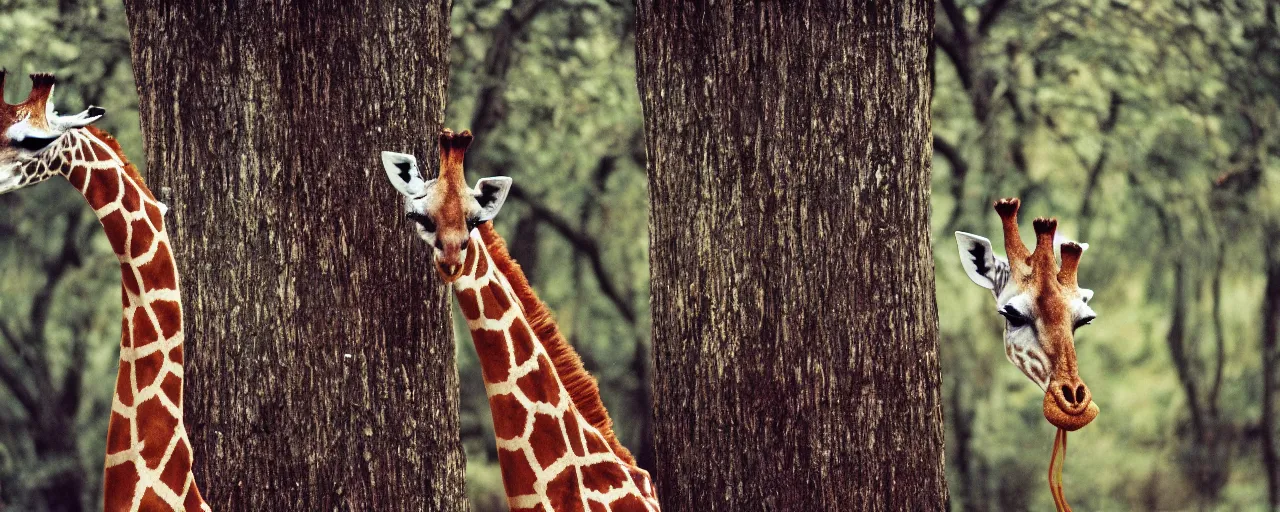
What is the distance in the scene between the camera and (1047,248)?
320 cm

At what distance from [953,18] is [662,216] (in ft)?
20.0

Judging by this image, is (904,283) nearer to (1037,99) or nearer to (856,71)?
(856,71)

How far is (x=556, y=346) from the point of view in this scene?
4.13 metres

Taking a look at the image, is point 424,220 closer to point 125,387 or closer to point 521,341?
point 521,341

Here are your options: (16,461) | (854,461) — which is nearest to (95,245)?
(16,461)

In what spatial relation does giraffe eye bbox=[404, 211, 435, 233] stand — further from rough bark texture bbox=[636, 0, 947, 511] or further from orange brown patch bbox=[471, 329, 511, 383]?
rough bark texture bbox=[636, 0, 947, 511]

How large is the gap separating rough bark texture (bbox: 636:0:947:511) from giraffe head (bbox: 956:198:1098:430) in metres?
1.25

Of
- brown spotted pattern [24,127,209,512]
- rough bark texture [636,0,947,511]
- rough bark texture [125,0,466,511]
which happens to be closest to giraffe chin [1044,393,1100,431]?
rough bark texture [636,0,947,511]

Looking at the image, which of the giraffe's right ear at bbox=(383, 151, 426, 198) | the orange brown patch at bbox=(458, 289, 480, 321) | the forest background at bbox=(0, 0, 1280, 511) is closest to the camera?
the giraffe's right ear at bbox=(383, 151, 426, 198)

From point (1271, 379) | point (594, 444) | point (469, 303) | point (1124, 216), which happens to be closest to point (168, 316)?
point (469, 303)

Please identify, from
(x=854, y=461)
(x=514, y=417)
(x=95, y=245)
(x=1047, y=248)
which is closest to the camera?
(x=1047, y=248)

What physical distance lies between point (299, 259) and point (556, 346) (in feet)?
3.80

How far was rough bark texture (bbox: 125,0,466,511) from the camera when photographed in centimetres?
470

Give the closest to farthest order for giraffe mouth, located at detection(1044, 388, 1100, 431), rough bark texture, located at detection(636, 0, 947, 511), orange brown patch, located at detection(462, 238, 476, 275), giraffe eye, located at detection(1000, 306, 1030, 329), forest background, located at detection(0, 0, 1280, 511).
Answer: giraffe mouth, located at detection(1044, 388, 1100, 431), giraffe eye, located at detection(1000, 306, 1030, 329), orange brown patch, located at detection(462, 238, 476, 275), rough bark texture, located at detection(636, 0, 947, 511), forest background, located at detection(0, 0, 1280, 511)
